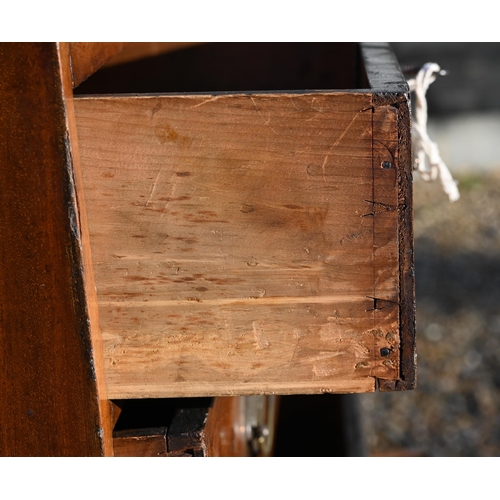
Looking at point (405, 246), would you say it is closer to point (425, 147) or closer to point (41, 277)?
point (425, 147)

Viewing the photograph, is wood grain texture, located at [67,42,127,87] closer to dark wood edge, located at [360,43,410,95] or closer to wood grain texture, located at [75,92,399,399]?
wood grain texture, located at [75,92,399,399]

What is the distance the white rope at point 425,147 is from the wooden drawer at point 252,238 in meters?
0.22

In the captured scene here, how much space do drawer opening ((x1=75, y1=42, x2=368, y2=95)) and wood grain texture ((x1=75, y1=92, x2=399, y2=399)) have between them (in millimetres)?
820

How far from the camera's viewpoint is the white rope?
1.21 m

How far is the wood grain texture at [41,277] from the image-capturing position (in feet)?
2.74

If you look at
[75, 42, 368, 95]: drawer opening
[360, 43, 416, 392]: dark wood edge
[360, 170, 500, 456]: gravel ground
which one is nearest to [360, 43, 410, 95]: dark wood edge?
[360, 43, 416, 392]: dark wood edge

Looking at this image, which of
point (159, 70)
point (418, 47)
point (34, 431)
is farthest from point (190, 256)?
point (418, 47)

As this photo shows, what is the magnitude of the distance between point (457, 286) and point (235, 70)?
132 inches

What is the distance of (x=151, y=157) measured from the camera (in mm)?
890

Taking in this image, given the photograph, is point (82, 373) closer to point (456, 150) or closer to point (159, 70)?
point (159, 70)

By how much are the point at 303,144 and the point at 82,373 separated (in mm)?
448

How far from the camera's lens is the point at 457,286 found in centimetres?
470

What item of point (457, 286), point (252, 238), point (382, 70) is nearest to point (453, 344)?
point (457, 286)

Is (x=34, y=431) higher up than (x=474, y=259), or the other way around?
(x=474, y=259)
